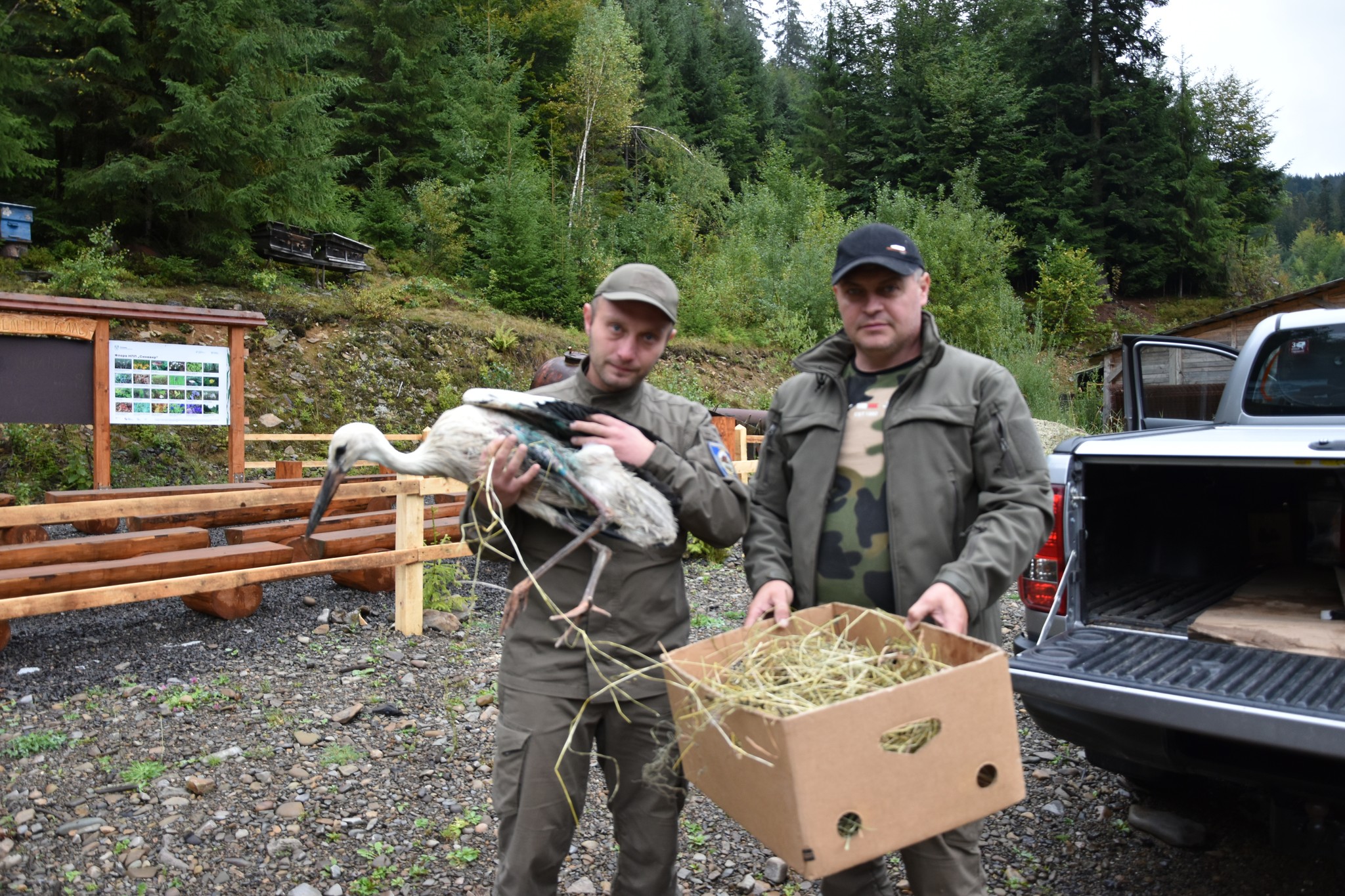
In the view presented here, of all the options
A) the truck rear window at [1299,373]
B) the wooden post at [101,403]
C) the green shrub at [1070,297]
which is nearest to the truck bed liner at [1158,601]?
the truck rear window at [1299,373]

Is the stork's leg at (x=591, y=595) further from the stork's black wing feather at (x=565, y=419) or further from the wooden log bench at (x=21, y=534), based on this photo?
the wooden log bench at (x=21, y=534)

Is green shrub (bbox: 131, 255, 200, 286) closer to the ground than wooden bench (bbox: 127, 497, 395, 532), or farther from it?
farther from it

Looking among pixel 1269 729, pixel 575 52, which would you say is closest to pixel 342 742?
pixel 1269 729

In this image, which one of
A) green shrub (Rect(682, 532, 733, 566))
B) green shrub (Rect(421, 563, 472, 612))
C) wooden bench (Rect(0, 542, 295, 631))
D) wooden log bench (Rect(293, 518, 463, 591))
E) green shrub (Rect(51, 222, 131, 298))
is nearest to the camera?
wooden bench (Rect(0, 542, 295, 631))

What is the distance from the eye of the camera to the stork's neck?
253cm

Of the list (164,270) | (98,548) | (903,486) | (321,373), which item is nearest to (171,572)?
(98,548)

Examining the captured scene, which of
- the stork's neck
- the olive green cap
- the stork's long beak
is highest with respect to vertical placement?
the olive green cap

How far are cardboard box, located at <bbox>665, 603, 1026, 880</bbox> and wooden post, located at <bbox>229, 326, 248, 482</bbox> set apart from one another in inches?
313

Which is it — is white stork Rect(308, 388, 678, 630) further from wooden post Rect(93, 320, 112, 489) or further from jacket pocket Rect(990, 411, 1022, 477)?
wooden post Rect(93, 320, 112, 489)

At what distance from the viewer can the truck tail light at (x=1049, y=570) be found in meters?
3.25

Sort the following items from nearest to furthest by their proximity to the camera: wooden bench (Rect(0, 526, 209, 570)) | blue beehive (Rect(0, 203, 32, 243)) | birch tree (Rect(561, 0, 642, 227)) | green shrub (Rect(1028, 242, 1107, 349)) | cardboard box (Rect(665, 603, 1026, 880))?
1. cardboard box (Rect(665, 603, 1026, 880))
2. wooden bench (Rect(0, 526, 209, 570))
3. blue beehive (Rect(0, 203, 32, 243))
4. birch tree (Rect(561, 0, 642, 227))
5. green shrub (Rect(1028, 242, 1107, 349))

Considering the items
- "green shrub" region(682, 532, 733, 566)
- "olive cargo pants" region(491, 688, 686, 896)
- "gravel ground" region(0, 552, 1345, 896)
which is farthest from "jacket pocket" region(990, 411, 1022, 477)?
"green shrub" region(682, 532, 733, 566)

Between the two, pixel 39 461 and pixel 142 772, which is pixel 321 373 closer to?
pixel 39 461

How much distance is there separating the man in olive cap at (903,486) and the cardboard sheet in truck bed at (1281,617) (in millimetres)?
1331
